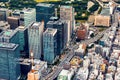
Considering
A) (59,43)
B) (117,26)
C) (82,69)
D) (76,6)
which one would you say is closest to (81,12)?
(76,6)

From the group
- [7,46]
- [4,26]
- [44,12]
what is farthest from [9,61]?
[44,12]

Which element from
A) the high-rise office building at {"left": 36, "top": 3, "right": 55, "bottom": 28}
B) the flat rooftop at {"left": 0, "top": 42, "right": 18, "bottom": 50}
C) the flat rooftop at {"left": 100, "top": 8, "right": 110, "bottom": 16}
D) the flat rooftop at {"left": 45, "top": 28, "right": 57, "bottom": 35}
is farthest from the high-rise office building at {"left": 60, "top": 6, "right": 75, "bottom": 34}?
the flat rooftop at {"left": 0, "top": 42, "right": 18, "bottom": 50}

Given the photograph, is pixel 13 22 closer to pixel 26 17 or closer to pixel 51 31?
pixel 26 17

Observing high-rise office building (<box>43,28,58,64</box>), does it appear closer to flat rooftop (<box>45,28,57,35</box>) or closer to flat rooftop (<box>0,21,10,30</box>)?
flat rooftop (<box>45,28,57,35</box>)

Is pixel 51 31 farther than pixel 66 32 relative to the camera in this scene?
No

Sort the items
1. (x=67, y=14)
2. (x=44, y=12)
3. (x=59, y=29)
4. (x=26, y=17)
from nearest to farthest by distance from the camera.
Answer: (x=59, y=29)
(x=26, y=17)
(x=44, y=12)
(x=67, y=14)

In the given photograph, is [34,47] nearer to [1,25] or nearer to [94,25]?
Result: [1,25]

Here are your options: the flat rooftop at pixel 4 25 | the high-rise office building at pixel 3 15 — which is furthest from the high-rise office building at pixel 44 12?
the high-rise office building at pixel 3 15

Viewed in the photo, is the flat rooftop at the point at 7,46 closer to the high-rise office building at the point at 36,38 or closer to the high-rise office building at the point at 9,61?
the high-rise office building at the point at 9,61
